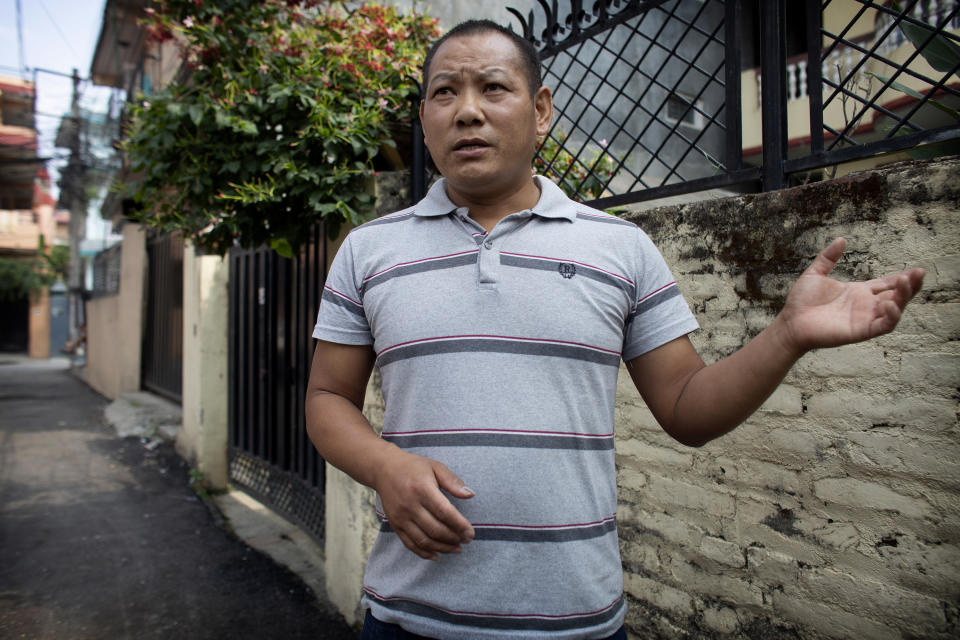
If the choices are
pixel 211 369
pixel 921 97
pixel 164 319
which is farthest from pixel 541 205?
pixel 164 319

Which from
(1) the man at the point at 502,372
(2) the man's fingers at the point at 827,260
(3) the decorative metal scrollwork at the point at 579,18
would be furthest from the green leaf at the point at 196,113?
(2) the man's fingers at the point at 827,260

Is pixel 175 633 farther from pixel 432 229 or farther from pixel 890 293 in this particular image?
pixel 890 293

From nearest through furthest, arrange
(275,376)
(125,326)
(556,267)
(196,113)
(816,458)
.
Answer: (556,267) → (816,458) → (196,113) → (275,376) → (125,326)

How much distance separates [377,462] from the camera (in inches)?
47.2

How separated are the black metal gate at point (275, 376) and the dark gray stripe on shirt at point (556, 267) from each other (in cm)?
332

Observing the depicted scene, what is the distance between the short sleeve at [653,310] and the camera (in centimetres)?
132

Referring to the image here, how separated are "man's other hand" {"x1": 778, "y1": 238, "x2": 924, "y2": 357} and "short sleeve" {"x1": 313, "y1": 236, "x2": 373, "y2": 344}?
2.76 ft

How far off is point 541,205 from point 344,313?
494 millimetres

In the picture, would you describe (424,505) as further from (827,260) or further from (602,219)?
(827,260)

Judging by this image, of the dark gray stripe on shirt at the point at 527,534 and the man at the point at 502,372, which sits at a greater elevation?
the man at the point at 502,372

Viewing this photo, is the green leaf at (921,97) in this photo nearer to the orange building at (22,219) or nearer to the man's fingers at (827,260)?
the man's fingers at (827,260)

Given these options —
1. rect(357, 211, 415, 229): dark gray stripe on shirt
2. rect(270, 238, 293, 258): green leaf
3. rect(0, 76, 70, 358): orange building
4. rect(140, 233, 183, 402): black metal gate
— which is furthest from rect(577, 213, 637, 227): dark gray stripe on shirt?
rect(0, 76, 70, 358): orange building

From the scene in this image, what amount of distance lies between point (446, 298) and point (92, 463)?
300 inches

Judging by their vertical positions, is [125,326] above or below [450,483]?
above
